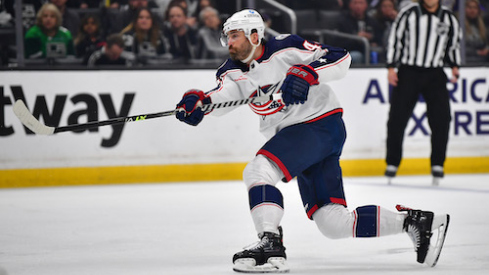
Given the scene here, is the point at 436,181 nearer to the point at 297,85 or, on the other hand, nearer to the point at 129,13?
the point at 129,13

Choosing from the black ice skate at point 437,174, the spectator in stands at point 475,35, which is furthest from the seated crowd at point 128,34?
the spectator in stands at point 475,35

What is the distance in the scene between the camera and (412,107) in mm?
5887

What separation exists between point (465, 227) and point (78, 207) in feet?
7.22

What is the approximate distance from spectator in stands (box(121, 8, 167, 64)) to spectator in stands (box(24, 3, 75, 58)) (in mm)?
455

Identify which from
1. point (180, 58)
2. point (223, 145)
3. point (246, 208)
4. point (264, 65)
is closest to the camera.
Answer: point (264, 65)

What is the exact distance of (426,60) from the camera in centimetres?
582

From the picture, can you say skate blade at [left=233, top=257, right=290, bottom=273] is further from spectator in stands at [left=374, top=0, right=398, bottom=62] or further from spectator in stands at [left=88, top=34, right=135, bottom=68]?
spectator in stands at [left=374, top=0, right=398, bottom=62]

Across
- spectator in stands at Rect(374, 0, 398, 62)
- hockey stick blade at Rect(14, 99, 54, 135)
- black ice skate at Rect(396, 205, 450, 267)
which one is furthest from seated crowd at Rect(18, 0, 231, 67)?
black ice skate at Rect(396, 205, 450, 267)

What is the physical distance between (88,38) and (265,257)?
4.12 m

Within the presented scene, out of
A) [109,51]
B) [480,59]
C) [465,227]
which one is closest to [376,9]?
[480,59]

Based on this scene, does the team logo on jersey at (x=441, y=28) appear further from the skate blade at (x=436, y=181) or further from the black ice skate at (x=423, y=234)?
the black ice skate at (x=423, y=234)

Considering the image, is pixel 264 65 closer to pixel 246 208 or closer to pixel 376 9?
pixel 246 208

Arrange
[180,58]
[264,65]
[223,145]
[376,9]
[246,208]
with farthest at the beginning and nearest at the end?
[376,9]
[180,58]
[223,145]
[246,208]
[264,65]

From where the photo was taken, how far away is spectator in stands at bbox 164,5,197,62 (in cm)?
665
